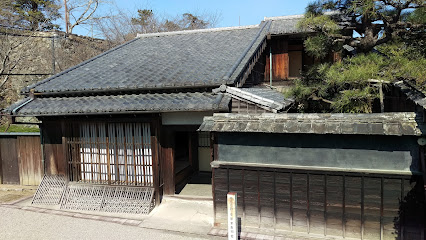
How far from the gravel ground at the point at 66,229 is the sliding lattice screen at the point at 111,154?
1.66m

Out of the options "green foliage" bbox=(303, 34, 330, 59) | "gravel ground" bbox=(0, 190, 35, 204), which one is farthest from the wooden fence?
"green foliage" bbox=(303, 34, 330, 59)

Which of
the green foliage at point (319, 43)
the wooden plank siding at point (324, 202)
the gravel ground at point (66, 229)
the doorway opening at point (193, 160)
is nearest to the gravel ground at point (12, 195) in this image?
the gravel ground at point (66, 229)

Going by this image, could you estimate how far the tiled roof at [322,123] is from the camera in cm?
561

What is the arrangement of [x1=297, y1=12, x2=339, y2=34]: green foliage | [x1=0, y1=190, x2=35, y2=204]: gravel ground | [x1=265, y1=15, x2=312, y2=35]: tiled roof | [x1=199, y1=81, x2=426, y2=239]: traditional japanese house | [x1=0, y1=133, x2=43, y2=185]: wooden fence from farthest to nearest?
[x1=265, y1=15, x2=312, y2=35]: tiled roof < [x1=0, y1=133, x2=43, y2=185]: wooden fence < [x1=0, y1=190, x2=35, y2=204]: gravel ground < [x1=297, y1=12, x2=339, y2=34]: green foliage < [x1=199, y1=81, x2=426, y2=239]: traditional japanese house

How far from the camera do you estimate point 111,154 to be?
380 inches

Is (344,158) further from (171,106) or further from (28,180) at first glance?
(28,180)

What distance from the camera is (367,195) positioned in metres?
6.07

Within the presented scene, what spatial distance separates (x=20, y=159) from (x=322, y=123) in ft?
39.2

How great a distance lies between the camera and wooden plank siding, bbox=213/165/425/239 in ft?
19.1

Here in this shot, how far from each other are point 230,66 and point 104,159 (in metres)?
5.36

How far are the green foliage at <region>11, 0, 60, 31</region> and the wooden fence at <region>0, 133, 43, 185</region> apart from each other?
59.5 ft

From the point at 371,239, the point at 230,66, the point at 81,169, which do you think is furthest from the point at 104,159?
the point at 371,239

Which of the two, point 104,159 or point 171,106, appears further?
point 104,159

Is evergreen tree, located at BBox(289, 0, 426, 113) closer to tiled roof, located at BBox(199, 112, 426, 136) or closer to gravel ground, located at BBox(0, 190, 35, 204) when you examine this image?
tiled roof, located at BBox(199, 112, 426, 136)
